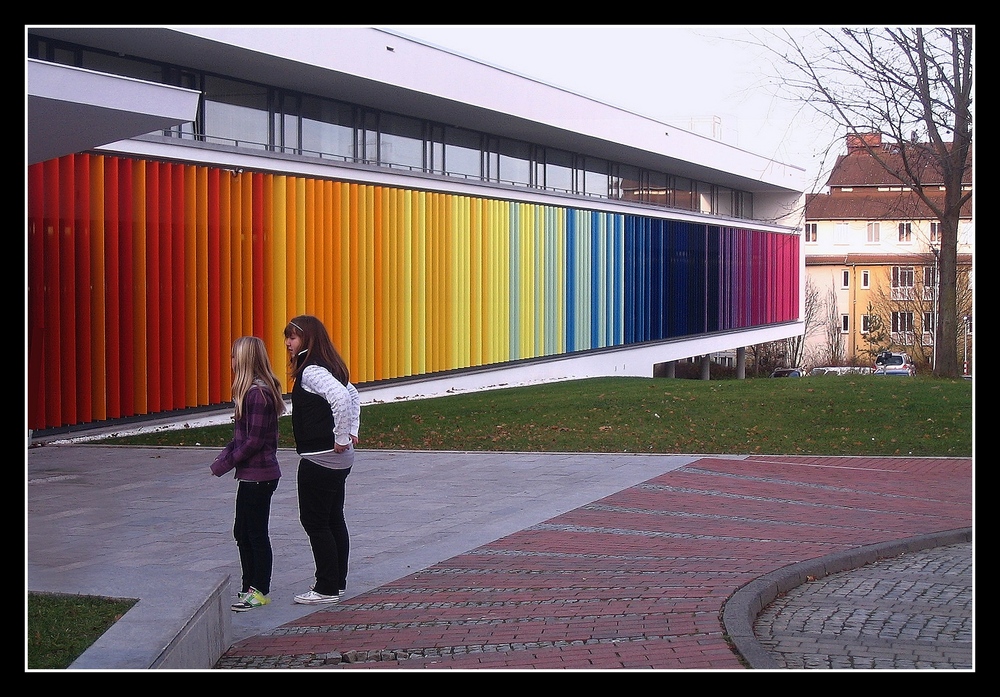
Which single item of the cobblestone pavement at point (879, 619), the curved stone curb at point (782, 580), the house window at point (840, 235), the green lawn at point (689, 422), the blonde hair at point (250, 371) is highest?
the house window at point (840, 235)

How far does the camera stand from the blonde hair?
21.8ft

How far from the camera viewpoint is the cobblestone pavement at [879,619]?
5.94 m

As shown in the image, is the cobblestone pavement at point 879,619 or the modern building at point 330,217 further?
the modern building at point 330,217

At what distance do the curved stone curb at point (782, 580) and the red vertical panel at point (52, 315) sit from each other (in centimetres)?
1030

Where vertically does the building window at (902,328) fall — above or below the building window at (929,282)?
below

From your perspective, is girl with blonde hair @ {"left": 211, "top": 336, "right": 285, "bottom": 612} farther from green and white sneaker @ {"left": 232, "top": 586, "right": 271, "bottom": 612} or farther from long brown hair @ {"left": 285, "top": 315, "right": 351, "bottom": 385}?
long brown hair @ {"left": 285, "top": 315, "right": 351, "bottom": 385}

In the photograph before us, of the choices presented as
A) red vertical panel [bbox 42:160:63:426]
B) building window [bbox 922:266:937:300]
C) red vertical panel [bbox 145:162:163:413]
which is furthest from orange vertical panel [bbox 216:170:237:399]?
building window [bbox 922:266:937:300]

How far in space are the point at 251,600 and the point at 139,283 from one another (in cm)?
1010

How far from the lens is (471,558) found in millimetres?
8141

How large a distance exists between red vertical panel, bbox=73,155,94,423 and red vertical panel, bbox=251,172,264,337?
347 cm

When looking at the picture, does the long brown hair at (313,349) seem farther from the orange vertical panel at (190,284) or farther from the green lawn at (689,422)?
the orange vertical panel at (190,284)

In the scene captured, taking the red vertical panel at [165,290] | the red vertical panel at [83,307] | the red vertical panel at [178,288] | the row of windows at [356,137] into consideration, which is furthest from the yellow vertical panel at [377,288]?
the red vertical panel at [83,307]

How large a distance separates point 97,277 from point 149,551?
8.00 metres
